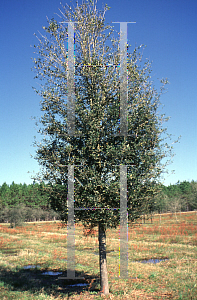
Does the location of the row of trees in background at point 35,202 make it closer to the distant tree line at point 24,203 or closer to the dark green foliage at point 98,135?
the distant tree line at point 24,203

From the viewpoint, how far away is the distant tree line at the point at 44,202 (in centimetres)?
1198

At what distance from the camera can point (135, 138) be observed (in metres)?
11.7

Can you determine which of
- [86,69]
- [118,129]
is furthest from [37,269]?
[86,69]

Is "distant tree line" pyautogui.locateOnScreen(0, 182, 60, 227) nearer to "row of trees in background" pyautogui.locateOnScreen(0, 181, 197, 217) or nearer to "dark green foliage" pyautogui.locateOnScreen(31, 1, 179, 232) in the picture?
"row of trees in background" pyautogui.locateOnScreen(0, 181, 197, 217)

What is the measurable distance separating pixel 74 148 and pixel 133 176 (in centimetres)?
316

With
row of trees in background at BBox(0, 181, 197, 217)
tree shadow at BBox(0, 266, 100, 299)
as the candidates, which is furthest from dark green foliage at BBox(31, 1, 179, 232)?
row of trees in background at BBox(0, 181, 197, 217)

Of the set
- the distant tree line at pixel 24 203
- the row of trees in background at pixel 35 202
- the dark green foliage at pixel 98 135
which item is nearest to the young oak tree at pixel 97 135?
the dark green foliage at pixel 98 135

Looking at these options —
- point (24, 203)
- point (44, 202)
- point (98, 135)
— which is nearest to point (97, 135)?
point (98, 135)

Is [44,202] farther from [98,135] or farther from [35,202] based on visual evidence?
[35,202]

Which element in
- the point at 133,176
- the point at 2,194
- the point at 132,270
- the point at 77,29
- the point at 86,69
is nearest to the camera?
the point at 133,176

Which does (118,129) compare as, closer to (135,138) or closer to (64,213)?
(135,138)

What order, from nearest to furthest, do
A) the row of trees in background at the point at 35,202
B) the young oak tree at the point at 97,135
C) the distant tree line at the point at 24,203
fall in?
the young oak tree at the point at 97,135 < the row of trees in background at the point at 35,202 < the distant tree line at the point at 24,203

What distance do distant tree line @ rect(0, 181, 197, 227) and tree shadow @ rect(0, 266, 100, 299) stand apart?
14.8 feet

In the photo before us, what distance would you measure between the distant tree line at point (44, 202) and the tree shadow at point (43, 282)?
4508 millimetres
